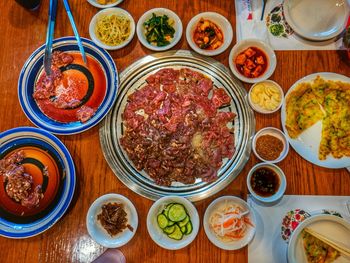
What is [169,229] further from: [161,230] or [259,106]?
[259,106]

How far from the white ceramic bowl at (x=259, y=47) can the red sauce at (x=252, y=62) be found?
0.9 inches

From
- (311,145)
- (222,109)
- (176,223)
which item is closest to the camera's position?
(176,223)

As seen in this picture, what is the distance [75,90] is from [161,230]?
123cm

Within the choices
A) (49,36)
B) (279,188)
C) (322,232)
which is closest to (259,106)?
(279,188)

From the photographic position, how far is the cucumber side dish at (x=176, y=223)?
2467mm

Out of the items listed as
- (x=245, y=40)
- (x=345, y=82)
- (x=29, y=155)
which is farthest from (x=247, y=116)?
(x=29, y=155)

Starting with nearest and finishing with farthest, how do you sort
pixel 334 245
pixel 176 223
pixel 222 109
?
1. pixel 334 245
2. pixel 176 223
3. pixel 222 109

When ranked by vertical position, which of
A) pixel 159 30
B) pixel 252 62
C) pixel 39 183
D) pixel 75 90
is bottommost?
pixel 39 183

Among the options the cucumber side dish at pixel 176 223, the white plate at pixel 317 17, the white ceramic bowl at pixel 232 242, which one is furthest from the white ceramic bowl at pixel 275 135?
the white plate at pixel 317 17

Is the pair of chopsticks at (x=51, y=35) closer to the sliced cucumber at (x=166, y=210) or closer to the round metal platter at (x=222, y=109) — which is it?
the round metal platter at (x=222, y=109)

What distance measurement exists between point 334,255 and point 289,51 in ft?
4.91

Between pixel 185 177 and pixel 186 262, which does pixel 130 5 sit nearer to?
pixel 185 177

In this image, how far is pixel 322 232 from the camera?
243 cm

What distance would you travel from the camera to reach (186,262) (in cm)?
252
